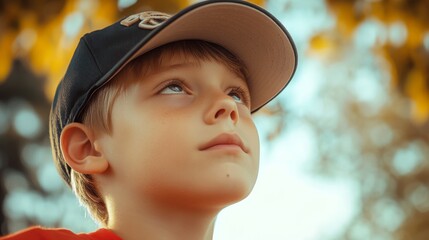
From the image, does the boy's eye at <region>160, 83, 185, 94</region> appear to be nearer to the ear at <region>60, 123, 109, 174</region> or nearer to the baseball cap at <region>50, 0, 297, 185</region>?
the baseball cap at <region>50, 0, 297, 185</region>

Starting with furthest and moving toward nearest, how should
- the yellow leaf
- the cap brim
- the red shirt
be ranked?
the yellow leaf
the cap brim
the red shirt

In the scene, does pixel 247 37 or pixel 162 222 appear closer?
pixel 162 222

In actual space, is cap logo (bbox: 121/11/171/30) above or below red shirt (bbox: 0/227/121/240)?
above

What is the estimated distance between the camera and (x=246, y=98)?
180 centimetres

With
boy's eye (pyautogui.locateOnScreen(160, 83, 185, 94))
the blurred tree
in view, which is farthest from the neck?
the blurred tree

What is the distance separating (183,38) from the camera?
1703 millimetres

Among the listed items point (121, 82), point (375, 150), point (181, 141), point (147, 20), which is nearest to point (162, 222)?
point (181, 141)

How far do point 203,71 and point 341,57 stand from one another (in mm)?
9498

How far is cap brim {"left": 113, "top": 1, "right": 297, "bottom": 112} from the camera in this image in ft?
5.43

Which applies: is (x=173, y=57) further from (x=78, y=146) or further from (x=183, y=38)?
(x=78, y=146)

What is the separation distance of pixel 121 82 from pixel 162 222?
0.30 meters

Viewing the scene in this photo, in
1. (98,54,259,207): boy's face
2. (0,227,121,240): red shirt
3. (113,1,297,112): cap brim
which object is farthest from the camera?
(113,1,297,112): cap brim

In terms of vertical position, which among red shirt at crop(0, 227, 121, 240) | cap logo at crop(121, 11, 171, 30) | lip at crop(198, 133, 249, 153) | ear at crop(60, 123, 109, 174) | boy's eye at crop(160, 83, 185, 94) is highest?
cap logo at crop(121, 11, 171, 30)

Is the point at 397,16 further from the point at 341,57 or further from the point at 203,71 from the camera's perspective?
the point at 341,57
